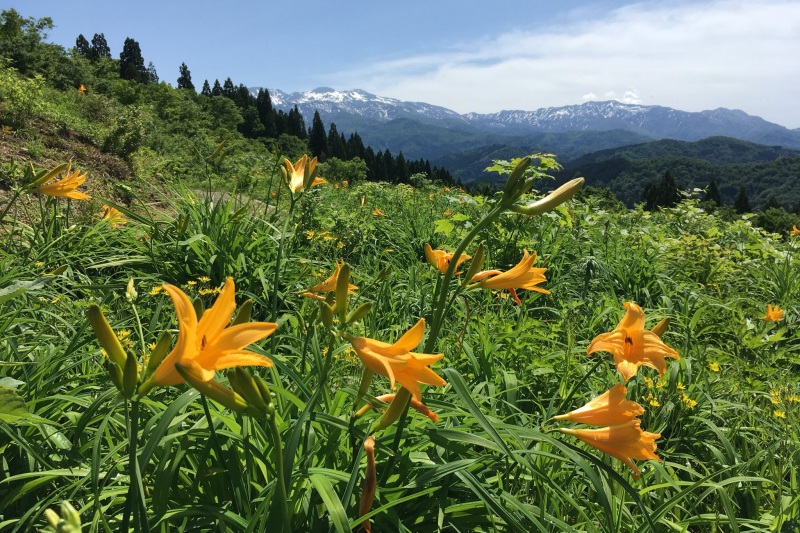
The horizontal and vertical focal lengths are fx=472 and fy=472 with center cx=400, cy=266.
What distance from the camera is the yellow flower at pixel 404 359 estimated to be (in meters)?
0.82

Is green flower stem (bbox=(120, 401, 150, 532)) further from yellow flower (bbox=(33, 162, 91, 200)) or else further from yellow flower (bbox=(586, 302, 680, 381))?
yellow flower (bbox=(33, 162, 91, 200))

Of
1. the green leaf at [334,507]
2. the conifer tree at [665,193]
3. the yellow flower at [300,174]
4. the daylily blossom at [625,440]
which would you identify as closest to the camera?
the green leaf at [334,507]

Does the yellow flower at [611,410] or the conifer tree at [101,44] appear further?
the conifer tree at [101,44]

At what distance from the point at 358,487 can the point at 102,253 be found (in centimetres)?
309

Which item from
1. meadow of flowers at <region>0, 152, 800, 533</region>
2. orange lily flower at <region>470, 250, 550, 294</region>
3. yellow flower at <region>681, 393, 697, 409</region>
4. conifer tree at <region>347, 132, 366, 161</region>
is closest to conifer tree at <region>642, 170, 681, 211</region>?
conifer tree at <region>347, 132, 366, 161</region>

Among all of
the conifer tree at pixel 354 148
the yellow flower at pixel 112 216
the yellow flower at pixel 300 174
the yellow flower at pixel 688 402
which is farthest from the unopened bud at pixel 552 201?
the conifer tree at pixel 354 148

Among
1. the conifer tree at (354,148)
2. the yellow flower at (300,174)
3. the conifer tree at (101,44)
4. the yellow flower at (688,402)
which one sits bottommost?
the yellow flower at (688,402)

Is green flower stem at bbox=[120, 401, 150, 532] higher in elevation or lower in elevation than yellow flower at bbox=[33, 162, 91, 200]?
lower

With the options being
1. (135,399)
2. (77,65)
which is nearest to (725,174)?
(77,65)

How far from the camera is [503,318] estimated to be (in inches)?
106

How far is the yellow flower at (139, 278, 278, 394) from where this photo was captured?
28.6 inches

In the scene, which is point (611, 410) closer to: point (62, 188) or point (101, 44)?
point (62, 188)

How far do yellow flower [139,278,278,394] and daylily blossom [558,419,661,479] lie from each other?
73 centimetres

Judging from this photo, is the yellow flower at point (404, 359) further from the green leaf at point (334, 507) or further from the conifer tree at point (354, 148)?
the conifer tree at point (354, 148)
